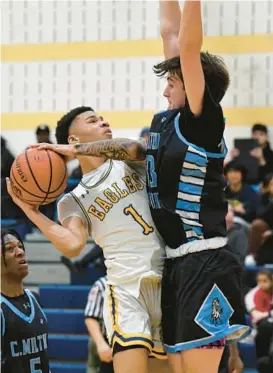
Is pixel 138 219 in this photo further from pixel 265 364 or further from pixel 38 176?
pixel 265 364

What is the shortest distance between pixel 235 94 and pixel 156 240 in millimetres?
6320

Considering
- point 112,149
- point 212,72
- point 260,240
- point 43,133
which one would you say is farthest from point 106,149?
point 43,133

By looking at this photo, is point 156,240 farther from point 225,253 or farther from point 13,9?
point 13,9

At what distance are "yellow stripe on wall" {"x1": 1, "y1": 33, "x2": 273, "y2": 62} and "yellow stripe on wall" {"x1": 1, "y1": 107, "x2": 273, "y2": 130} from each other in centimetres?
72

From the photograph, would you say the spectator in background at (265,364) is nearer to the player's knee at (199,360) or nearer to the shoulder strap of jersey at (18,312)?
the shoulder strap of jersey at (18,312)

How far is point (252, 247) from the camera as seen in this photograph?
341 inches

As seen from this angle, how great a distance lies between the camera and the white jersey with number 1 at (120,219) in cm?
383

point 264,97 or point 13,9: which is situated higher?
point 13,9

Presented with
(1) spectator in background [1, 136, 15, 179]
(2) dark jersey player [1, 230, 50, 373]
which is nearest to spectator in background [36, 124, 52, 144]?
(1) spectator in background [1, 136, 15, 179]

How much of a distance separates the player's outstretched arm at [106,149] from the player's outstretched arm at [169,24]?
52 cm

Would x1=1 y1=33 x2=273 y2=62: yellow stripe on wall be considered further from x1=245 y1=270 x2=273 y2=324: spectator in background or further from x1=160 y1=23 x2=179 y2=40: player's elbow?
x1=160 y1=23 x2=179 y2=40: player's elbow

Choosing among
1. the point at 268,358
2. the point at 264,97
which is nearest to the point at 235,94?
the point at 264,97

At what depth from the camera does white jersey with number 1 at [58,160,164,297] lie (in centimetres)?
383

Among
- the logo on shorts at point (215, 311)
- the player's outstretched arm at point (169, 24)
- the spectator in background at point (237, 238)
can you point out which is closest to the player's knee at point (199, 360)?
the logo on shorts at point (215, 311)
